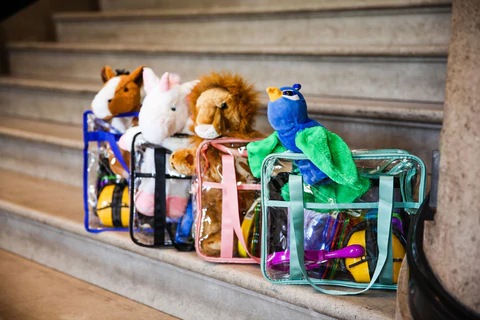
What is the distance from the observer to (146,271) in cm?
161

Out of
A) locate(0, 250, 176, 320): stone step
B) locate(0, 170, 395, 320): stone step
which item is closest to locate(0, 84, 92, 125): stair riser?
locate(0, 170, 395, 320): stone step

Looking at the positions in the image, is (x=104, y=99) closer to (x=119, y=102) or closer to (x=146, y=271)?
(x=119, y=102)

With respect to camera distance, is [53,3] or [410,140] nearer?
[410,140]

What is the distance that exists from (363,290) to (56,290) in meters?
1.04

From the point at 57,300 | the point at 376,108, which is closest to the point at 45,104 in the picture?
the point at 57,300

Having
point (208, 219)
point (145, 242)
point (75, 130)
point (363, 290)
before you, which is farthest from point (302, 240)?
point (75, 130)

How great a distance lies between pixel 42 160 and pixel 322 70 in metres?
1.26

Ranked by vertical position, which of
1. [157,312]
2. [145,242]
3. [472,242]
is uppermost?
[472,242]

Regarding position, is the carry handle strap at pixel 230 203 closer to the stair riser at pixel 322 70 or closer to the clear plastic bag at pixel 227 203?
the clear plastic bag at pixel 227 203

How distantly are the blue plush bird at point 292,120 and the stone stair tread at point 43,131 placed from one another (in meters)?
1.04

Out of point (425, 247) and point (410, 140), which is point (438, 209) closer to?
point (425, 247)

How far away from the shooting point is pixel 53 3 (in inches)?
122

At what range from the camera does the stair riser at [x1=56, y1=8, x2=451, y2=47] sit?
1813mm

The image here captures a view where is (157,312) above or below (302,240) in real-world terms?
below
